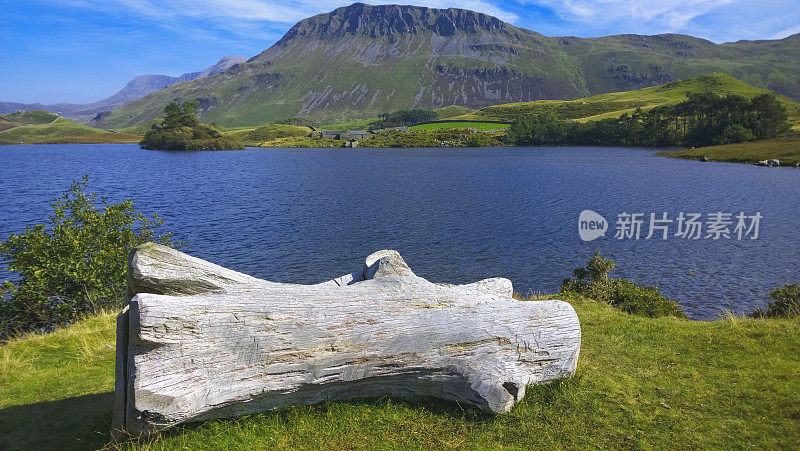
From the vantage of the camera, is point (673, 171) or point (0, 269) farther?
point (673, 171)

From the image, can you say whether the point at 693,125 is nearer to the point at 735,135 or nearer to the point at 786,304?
the point at 735,135

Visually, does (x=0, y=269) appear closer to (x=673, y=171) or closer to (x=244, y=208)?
(x=244, y=208)

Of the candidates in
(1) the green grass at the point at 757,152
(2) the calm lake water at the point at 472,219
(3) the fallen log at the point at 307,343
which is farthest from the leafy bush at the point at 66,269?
(1) the green grass at the point at 757,152

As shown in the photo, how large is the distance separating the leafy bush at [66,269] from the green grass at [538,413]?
516cm

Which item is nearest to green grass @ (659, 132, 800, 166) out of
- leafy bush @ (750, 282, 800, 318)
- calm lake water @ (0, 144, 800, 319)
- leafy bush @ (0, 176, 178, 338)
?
calm lake water @ (0, 144, 800, 319)

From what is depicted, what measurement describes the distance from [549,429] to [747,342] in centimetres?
858

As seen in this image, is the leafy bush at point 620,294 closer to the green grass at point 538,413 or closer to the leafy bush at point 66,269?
the green grass at point 538,413

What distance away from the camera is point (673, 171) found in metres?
89.0

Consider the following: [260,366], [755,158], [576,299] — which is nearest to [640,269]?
[576,299]

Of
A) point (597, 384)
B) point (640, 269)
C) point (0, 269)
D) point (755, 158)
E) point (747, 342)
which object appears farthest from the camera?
point (755, 158)

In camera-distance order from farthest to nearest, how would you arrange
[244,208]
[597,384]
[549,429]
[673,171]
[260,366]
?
[673,171]
[244,208]
[597,384]
[549,429]
[260,366]

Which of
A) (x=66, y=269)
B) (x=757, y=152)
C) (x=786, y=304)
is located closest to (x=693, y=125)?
(x=757, y=152)

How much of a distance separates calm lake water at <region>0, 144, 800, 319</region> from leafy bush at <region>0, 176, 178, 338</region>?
484 inches

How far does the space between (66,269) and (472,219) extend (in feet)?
126
